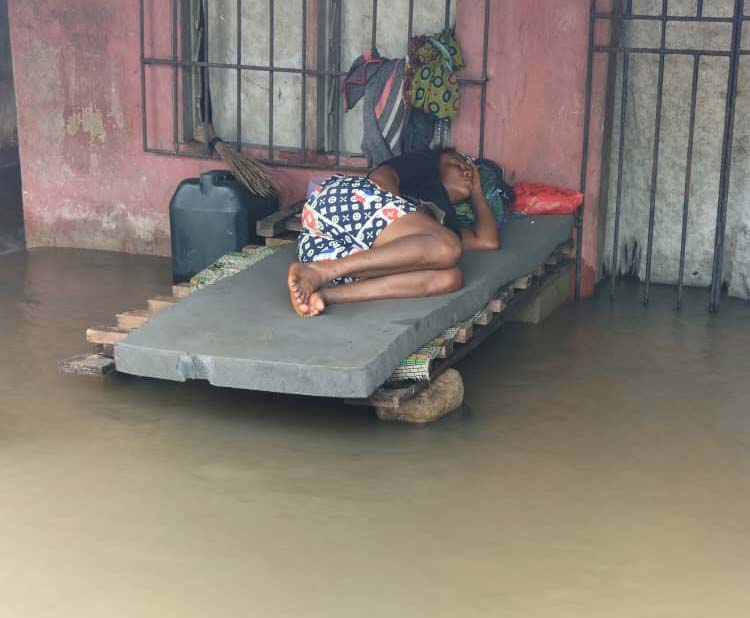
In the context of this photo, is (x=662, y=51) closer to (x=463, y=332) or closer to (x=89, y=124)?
(x=463, y=332)

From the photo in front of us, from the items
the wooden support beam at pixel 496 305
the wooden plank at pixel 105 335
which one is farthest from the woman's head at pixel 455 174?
the wooden plank at pixel 105 335

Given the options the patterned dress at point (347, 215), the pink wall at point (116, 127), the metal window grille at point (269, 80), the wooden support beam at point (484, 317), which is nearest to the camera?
the patterned dress at point (347, 215)

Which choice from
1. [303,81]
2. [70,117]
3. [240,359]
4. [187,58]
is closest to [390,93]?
[303,81]

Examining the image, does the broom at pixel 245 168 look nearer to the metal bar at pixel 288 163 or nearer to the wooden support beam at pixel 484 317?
the metal bar at pixel 288 163

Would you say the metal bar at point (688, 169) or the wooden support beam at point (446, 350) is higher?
the metal bar at point (688, 169)

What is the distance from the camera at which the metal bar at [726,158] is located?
6.16 metres

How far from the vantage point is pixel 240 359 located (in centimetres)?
445

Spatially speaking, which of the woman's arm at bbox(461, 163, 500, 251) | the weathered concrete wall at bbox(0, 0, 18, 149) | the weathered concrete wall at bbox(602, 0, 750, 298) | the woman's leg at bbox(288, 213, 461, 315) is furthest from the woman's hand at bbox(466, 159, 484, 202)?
the weathered concrete wall at bbox(0, 0, 18, 149)

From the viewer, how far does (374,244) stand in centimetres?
526

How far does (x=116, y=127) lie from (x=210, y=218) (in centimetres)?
129

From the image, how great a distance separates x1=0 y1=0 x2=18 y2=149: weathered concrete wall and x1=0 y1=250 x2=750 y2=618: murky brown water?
16.7ft

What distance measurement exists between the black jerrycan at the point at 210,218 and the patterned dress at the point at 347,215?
135cm

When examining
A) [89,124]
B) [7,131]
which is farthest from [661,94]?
[7,131]

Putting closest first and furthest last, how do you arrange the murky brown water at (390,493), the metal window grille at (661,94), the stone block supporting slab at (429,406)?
the murky brown water at (390,493), the stone block supporting slab at (429,406), the metal window grille at (661,94)
